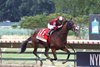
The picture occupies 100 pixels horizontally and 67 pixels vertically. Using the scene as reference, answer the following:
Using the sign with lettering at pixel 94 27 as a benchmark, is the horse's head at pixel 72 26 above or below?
above

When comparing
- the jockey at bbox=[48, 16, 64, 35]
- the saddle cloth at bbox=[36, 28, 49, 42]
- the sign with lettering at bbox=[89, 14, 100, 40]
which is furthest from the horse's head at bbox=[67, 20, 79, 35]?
the sign with lettering at bbox=[89, 14, 100, 40]

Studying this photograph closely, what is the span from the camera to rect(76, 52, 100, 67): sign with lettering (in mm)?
10883

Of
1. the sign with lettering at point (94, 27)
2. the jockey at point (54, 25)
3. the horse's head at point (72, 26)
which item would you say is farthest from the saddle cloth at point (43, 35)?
the sign with lettering at point (94, 27)

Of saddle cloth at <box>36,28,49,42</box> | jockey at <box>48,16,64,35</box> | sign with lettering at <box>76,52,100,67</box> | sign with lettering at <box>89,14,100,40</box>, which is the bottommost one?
sign with lettering at <box>89,14,100,40</box>

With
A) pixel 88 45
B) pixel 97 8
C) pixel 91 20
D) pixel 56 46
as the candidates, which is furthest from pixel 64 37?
pixel 97 8

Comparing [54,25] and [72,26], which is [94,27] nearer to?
[54,25]

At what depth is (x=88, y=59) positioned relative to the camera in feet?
36.5

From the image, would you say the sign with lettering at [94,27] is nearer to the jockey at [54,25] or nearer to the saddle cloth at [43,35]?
the saddle cloth at [43,35]

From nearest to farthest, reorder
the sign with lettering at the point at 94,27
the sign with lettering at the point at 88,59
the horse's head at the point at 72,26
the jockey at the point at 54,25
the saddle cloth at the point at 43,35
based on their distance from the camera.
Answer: the horse's head at the point at 72,26 → the sign with lettering at the point at 88,59 → the jockey at the point at 54,25 → the saddle cloth at the point at 43,35 → the sign with lettering at the point at 94,27

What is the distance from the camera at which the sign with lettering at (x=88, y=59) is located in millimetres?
10883

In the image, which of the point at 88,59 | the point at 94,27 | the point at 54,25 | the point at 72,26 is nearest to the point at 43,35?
the point at 54,25

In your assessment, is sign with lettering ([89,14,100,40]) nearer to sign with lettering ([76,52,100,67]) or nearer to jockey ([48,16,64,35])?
sign with lettering ([76,52,100,67])

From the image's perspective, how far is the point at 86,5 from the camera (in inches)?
1972

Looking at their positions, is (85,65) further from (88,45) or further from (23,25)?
(23,25)
